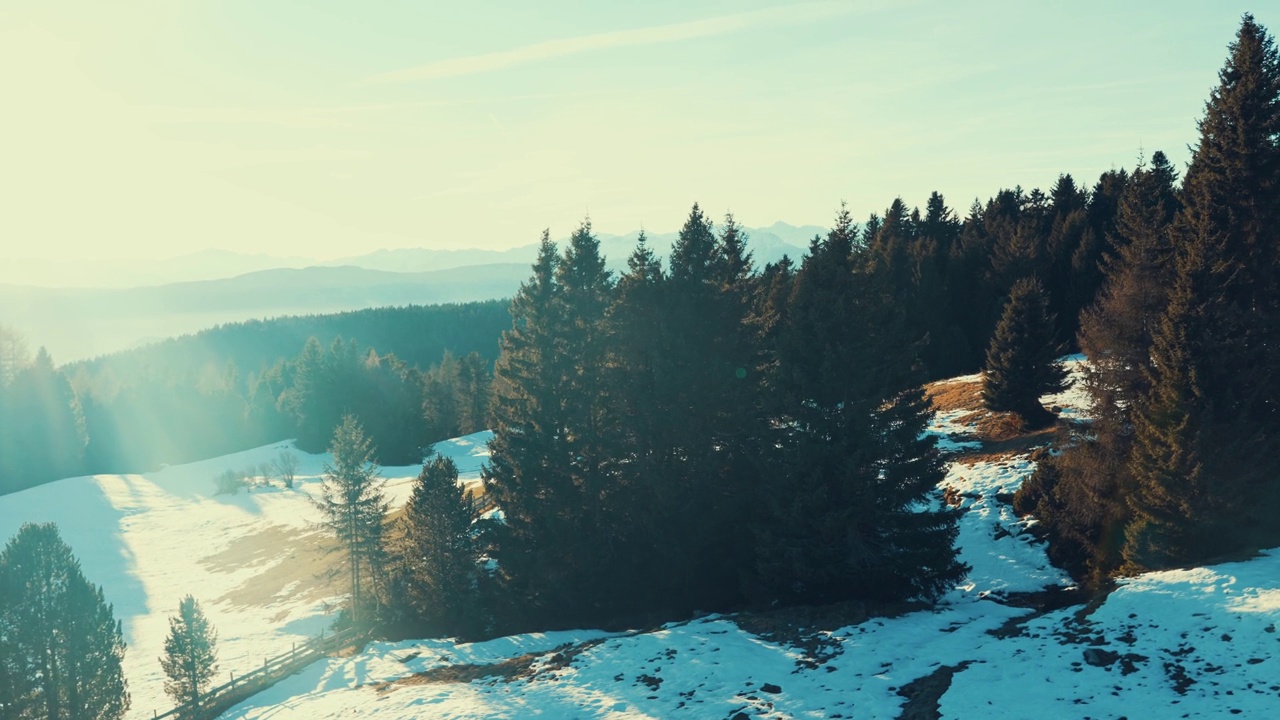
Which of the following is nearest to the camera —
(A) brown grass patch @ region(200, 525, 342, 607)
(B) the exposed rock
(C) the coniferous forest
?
(B) the exposed rock

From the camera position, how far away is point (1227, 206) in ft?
70.7

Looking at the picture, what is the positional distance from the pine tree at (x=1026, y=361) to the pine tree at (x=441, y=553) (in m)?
28.7

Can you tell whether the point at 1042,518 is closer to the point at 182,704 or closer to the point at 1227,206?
the point at 1227,206

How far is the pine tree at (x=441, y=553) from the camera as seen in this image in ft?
101

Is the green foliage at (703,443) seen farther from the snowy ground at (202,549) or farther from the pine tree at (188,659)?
the snowy ground at (202,549)

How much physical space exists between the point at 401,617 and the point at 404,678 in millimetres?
8687

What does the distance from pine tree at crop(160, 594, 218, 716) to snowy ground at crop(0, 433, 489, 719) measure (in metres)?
6.24

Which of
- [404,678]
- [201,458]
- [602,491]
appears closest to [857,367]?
[602,491]

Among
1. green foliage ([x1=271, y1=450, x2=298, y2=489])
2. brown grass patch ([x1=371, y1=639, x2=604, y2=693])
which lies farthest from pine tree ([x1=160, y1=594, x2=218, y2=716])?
green foliage ([x1=271, y1=450, x2=298, y2=489])

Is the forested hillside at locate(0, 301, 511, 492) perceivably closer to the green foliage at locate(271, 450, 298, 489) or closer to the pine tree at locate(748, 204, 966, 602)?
the green foliage at locate(271, 450, 298, 489)

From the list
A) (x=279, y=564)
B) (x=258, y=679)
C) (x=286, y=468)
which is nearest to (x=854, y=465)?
(x=258, y=679)

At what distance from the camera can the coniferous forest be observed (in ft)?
65.0

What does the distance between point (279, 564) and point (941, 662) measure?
172 feet

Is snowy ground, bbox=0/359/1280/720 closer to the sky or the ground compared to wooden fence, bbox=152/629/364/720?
closer to the sky
